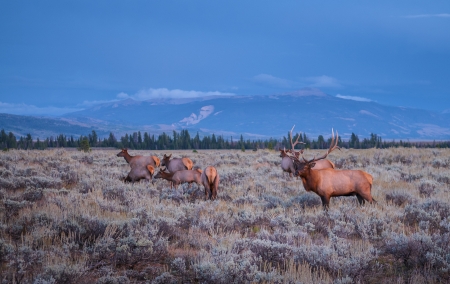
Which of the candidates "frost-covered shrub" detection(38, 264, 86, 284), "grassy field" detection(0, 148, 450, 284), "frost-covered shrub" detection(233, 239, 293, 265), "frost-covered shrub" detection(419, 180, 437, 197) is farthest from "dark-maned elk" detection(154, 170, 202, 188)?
"frost-covered shrub" detection(38, 264, 86, 284)

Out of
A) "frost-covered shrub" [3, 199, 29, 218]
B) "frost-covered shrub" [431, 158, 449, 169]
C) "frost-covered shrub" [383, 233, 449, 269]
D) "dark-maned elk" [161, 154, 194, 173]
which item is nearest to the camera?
"frost-covered shrub" [383, 233, 449, 269]

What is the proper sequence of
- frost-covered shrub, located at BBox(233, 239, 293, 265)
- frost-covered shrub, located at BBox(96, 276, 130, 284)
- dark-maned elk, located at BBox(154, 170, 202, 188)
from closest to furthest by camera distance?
frost-covered shrub, located at BBox(96, 276, 130, 284) < frost-covered shrub, located at BBox(233, 239, 293, 265) < dark-maned elk, located at BBox(154, 170, 202, 188)

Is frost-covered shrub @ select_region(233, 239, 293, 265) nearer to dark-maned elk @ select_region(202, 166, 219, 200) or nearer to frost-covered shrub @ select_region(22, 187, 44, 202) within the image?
dark-maned elk @ select_region(202, 166, 219, 200)

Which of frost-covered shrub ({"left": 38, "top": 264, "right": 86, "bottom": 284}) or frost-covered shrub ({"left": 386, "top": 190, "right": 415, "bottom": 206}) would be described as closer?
frost-covered shrub ({"left": 38, "top": 264, "right": 86, "bottom": 284})

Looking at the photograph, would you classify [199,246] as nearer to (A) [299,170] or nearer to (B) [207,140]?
(A) [299,170]

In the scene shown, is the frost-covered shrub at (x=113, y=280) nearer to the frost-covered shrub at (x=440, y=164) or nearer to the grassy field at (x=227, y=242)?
the grassy field at (x=227, y=242)

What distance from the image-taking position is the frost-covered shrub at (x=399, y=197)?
415 inches

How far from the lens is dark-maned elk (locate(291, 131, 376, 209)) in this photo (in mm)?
9805

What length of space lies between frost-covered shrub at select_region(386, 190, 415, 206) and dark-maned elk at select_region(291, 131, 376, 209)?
1104mm

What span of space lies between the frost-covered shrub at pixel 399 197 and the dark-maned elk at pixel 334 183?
1.10 m

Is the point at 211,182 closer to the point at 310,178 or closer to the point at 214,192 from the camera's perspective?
the point at 214,192

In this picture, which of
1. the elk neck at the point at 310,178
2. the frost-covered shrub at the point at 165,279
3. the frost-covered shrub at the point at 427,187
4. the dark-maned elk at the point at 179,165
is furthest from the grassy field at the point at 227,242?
the dark-maned elk at the point at 179,165

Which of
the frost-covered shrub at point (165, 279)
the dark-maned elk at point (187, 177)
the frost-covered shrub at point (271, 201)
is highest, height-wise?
the dark-maned elk at point (187, 177)

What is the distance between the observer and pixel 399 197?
10.9 m
